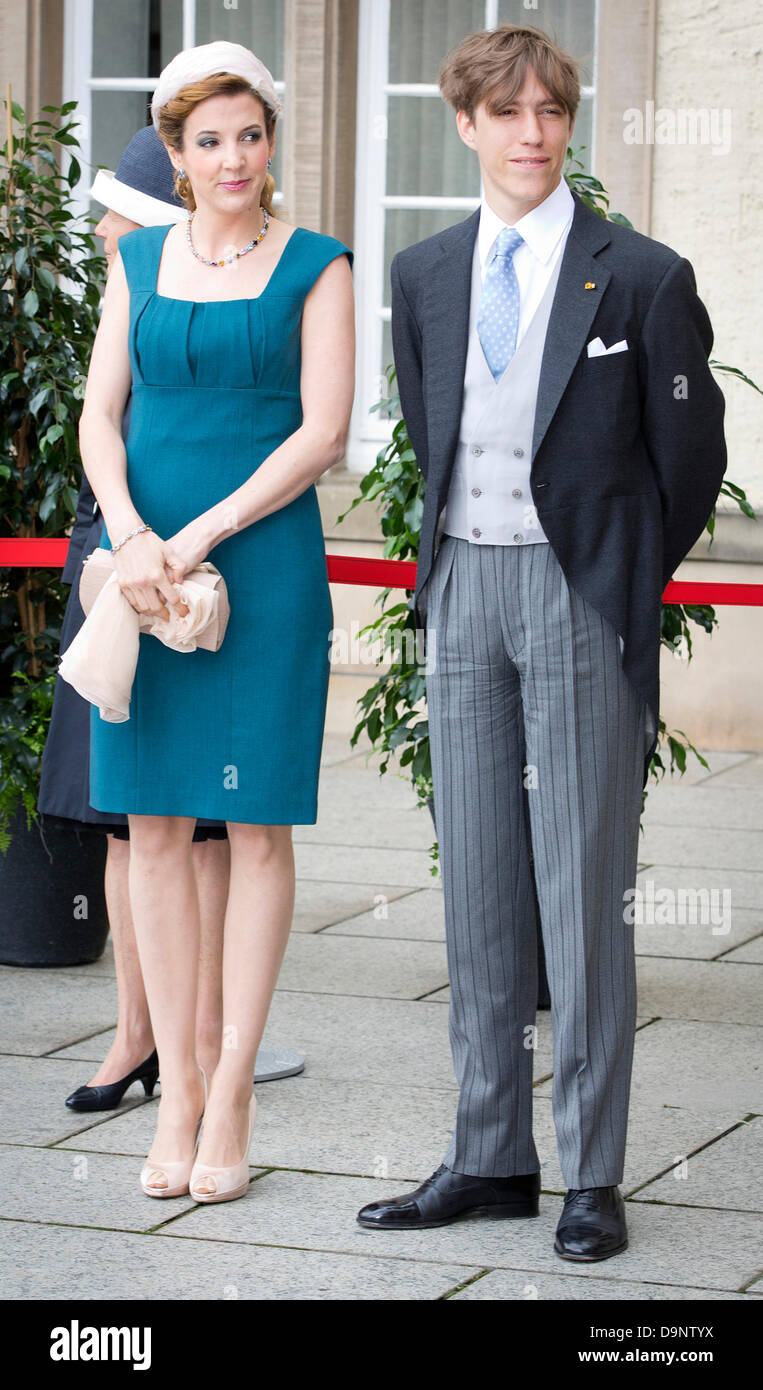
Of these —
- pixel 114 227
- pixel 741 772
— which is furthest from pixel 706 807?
pixel 114 227

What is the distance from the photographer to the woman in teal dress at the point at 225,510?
11.4 feet

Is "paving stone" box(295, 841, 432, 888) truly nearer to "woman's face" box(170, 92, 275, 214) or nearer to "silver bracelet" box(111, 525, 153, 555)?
"silver bracelet" box(111, 525, 153, 555)

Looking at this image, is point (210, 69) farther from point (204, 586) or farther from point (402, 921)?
point (402, 921)

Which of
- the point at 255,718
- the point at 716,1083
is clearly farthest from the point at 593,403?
the point at 716,1083

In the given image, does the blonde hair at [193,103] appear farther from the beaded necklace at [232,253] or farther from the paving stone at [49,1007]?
the paving stone at [49,1007]

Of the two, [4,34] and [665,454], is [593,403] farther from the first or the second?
[4,34]

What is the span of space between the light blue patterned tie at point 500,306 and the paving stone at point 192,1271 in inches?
60.5

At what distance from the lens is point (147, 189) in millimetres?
4082

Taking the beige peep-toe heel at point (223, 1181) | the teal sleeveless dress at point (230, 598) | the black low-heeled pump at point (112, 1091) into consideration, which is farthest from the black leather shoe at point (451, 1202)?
the black low-heeled pump at point (112, 1091)

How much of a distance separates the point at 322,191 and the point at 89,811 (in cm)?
560

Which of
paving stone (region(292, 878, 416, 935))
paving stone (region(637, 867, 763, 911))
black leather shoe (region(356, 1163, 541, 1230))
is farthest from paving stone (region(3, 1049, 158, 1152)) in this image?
paving stone (region(637, 867, 763, 911))

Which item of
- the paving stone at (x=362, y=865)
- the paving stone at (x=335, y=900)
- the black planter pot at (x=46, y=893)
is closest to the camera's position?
the black planter pot at (x=46, y=893)

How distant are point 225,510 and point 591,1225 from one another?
4.65 feet

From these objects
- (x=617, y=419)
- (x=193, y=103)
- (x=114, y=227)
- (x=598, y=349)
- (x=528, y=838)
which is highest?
(x=193, y=103)
